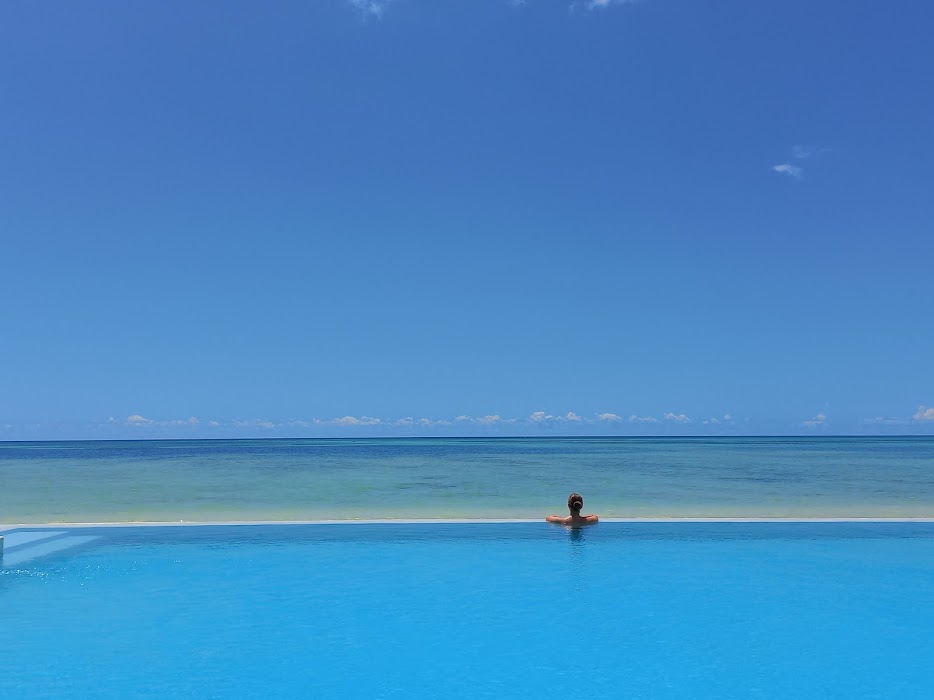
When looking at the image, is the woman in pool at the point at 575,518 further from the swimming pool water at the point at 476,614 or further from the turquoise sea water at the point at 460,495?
the turquoise sea water at the point at 460,495

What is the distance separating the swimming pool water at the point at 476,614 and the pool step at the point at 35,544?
0.57 ft

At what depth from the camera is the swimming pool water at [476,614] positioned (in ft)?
17.4

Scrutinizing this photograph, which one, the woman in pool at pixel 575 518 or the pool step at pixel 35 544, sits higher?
the woman in pool at pixel 575 518

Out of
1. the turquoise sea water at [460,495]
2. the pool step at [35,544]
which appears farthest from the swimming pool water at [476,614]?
the turquoise sea water at [460,495]

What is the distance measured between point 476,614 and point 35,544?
6.73 metres

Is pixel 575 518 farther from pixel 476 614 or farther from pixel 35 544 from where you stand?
pixel 35 544

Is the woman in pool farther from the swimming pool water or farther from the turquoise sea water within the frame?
the turquoise sea water

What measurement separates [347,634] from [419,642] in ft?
2.29

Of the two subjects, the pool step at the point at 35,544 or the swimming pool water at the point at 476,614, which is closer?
the swimming pool water at the point at 476,614

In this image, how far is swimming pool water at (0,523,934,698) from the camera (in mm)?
5316

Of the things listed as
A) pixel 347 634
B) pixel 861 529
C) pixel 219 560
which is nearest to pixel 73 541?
pixel 219 560

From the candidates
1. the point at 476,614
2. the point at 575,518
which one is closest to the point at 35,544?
the point at 476,614

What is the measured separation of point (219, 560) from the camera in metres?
9.09

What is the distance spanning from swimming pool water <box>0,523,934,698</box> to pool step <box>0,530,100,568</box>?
0.17 m
